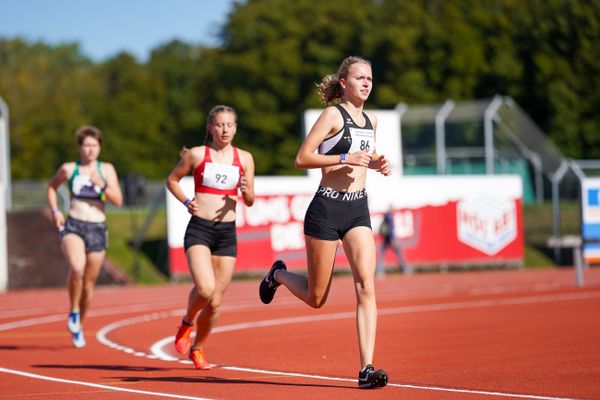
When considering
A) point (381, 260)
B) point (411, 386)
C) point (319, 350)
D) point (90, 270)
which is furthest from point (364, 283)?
point (381, 260)

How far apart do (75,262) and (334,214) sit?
508 cm

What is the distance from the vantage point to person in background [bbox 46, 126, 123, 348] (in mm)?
13656

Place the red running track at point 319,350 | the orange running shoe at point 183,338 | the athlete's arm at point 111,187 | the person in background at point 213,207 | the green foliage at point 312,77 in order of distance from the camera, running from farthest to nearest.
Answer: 1. the green foliage at point 312,77
2. the athlete's arm at point 111,187
3. the orange running shoe at point 183,338
4. the person in background at point 213,207
5. the red running track at point 319,350

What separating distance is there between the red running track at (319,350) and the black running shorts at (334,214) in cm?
116

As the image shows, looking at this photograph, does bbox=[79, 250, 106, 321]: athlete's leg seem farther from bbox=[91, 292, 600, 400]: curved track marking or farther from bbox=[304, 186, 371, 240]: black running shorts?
bbox=[304, 186, 371, 240]: black running shorts

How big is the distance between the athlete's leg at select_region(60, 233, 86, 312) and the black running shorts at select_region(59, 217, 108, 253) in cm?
5

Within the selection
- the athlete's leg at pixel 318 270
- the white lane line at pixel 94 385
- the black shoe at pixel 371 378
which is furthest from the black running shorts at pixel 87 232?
the black shoe at pixel 371 378

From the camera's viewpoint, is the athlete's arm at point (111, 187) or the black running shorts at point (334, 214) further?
the athlete's arm at point (111, 187)

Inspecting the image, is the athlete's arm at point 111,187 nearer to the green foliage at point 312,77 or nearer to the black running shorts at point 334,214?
the black running shorts at point 334,214

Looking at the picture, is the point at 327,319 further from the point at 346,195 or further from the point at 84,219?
the point at 346,195

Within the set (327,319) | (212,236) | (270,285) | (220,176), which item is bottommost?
(327,319)

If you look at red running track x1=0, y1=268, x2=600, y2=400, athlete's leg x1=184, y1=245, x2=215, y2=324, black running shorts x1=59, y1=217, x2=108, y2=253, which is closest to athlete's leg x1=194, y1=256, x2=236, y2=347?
athlete's leg x1=184, y1=245, x2=215, y2=324

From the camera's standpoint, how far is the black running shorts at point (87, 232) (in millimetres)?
13719

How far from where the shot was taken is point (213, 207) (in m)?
11.0
